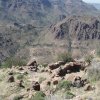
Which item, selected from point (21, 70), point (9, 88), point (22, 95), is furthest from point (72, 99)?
point (21, 70)

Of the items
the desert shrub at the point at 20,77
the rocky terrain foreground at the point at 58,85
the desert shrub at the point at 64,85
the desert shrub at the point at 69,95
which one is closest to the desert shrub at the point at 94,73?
the rocky terrain foreground at the point at 58,85

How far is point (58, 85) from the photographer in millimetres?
25797

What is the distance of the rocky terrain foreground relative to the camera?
76.9 feet

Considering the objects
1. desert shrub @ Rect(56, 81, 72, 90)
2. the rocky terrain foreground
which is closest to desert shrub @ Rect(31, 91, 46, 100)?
the rocky terrain foreground

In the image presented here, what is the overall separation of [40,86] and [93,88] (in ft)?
15.2

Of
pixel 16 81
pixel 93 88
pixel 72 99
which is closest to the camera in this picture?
pixel 72 99

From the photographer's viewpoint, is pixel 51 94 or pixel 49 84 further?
pixel 49 84

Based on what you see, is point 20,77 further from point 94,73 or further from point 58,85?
point 94,73

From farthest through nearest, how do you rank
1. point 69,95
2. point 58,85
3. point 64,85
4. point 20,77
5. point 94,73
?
point 20,77, point 94,73, point 58,85, point 64,85, point 69,95

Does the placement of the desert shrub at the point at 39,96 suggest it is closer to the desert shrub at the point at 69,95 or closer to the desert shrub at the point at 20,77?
the desert shrub at the point at 69,95

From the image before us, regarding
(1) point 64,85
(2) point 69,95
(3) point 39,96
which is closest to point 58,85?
(1) point 64,85

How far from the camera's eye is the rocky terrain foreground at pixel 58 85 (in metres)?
23.4

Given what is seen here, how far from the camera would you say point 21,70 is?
35594 millimetres

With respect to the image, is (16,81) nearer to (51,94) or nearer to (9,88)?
(9,88)
